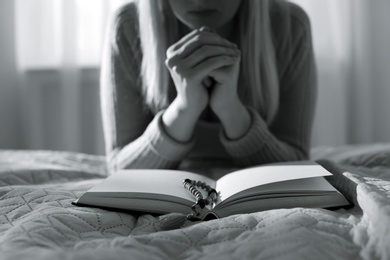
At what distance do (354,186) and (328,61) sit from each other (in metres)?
1.33

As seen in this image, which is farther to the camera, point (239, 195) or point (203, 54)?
point (203, 54)

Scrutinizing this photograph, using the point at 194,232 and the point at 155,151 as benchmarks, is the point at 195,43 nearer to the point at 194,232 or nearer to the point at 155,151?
the point at 155,151

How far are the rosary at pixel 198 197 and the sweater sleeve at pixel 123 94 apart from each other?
12.3 inches

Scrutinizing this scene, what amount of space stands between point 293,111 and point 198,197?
1.80 ft

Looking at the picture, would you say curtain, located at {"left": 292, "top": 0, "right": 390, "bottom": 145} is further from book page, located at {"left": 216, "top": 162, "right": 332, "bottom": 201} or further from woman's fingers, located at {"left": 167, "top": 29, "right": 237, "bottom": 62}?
book page, located at {"left": 216, "top": 162, "right": 332, "bottom": 201}

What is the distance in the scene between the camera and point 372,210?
1.92ft

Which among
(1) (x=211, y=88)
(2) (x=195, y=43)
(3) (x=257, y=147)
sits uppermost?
(2) (x=195, y=43)

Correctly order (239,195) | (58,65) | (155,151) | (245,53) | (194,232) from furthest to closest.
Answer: (58,65), (245,53), (155,151), (239,195), (194,232)

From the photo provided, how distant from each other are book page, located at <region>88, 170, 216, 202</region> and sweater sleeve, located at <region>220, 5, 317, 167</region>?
258mm

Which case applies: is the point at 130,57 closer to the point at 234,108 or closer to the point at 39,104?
the point at 234,108

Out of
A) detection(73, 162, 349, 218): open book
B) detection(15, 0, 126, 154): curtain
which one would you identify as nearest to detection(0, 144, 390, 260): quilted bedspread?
detection(73, 162, 349, 218): open book

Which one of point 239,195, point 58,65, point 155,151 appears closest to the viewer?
point 239,195

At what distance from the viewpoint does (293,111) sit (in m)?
1.21

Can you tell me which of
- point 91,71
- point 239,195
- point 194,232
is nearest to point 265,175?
point 239,195
